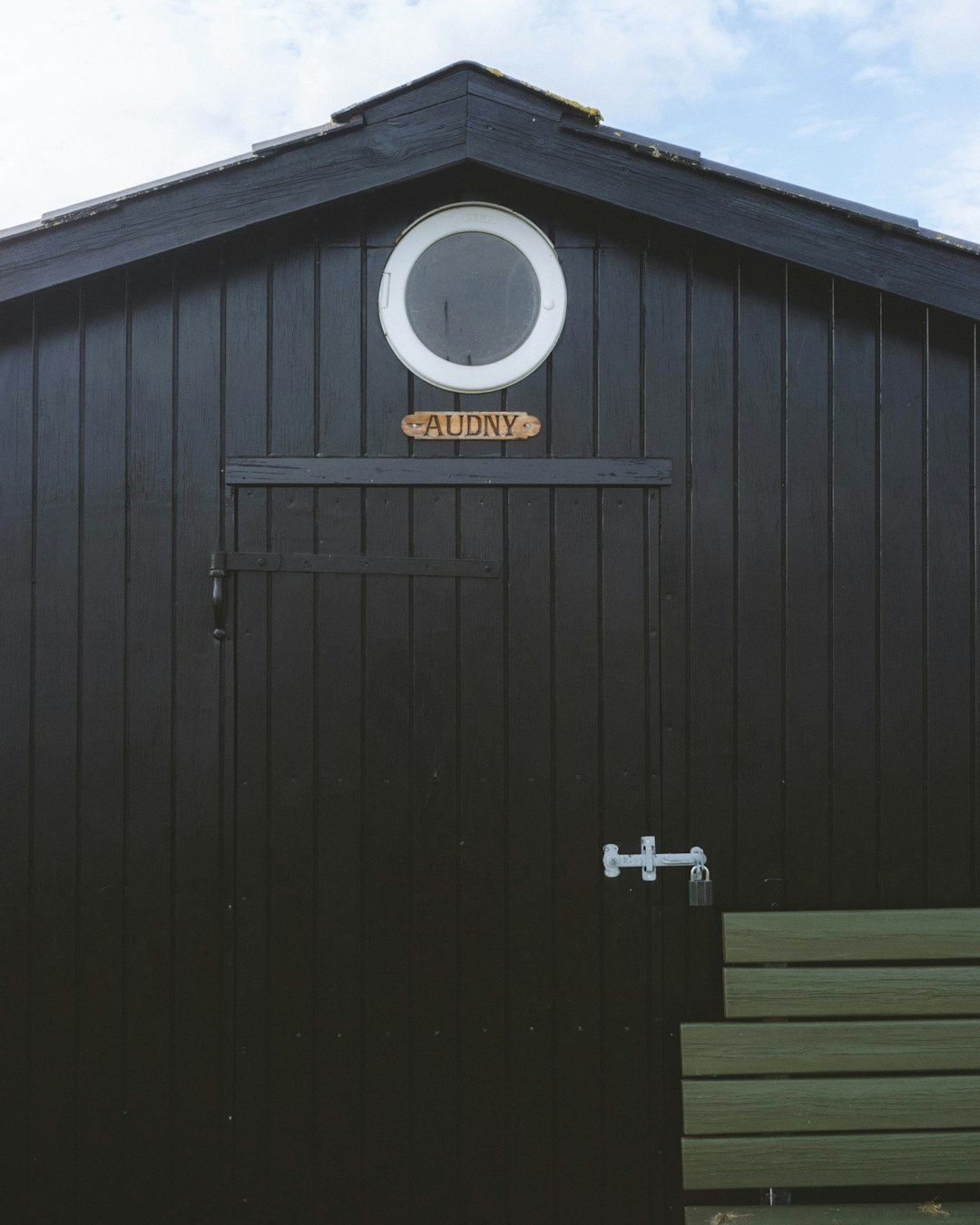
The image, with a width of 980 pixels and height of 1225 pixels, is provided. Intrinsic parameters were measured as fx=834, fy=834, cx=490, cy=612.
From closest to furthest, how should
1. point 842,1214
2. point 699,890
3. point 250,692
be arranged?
point 842,1214 → point 699,890 → point 250,692

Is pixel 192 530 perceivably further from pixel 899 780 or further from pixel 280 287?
pixel 899 780

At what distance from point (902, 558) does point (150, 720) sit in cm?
239

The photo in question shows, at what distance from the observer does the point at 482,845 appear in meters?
2.57

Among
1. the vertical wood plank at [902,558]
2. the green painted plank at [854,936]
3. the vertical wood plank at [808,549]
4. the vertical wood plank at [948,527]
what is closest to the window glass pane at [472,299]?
the vertical wood plank at [808,549]

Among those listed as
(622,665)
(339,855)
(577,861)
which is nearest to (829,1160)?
(577,861)

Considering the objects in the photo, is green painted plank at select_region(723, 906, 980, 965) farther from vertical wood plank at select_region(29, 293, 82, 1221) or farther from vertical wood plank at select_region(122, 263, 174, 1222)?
vertical wood plank at select_region(29, 293, 82, 1221)

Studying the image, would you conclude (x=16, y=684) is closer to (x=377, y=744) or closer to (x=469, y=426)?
(x=377, y=744)

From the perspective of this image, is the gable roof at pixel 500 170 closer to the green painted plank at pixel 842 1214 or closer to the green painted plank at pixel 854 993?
the green painted plank at pixel 854 993

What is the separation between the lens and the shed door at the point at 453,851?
2.55 metres

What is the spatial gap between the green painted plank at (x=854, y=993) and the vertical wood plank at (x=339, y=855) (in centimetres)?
115

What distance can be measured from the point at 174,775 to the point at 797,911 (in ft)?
6.43

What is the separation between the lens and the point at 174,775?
257 centimetres

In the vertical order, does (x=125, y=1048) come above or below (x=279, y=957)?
below

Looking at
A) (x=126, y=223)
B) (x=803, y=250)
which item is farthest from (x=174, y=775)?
(x=803, y=250)
